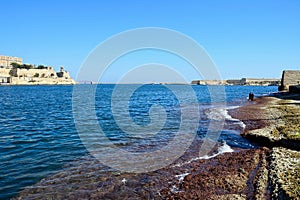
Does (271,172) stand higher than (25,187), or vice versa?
(271,172)

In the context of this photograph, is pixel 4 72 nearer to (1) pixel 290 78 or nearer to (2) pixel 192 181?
(1) pixel 290 78

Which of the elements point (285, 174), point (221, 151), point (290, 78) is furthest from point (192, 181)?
point (290, 78)

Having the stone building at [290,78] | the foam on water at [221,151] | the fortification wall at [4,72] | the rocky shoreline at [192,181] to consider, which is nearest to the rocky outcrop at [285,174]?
the rocky shoreline at [192,181]

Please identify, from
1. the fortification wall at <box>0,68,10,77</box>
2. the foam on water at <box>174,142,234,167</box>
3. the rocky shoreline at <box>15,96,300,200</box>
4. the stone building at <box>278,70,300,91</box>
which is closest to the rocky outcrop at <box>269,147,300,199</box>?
the rocky shoreline at <box>15,96,300,200</box>

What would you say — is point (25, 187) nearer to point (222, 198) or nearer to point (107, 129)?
point (222, 198)

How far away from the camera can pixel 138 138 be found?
19.3m

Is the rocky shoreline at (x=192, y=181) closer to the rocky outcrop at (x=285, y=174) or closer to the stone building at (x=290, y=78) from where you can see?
the rocky outcrop at (x=285, y=174)

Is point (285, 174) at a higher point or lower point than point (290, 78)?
lower

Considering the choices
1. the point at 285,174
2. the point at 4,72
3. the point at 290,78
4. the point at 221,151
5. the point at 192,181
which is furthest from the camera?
the point at 4,72

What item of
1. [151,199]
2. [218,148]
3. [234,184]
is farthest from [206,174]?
[218,148]

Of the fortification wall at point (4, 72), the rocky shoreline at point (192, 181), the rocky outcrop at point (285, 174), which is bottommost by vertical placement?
the rocky shoreline at point (192, 181)

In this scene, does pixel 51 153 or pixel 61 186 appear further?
pixel 51 153

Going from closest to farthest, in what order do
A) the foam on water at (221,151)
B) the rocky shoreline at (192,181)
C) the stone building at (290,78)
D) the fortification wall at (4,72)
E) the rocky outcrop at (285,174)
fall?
1. the rocky outcrop at (285,174)
2. the rocky shoreline at (192,181)
3. the foam on water at (221,151)
4. the stone building at (290,78)
5. the fortification wall at (4,72)

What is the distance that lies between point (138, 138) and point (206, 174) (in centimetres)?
924
